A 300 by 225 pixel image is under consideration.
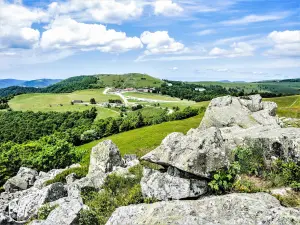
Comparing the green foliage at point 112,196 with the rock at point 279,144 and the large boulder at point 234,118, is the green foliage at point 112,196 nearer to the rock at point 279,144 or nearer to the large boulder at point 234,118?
the rock at point 279,144

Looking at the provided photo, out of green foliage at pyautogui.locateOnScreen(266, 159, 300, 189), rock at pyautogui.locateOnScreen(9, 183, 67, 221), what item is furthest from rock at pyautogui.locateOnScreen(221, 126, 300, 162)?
rock at pyautogui.locateOnScreen(9, 183, 67, 221)

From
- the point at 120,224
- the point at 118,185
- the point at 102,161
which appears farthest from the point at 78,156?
the point at 120,224

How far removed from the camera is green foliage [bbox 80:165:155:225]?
59.5ft

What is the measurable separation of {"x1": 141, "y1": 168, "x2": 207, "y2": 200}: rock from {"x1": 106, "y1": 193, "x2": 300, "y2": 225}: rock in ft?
8.52

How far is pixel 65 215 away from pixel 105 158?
1529cm

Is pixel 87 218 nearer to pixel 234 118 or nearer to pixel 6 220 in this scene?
pixel 6 220

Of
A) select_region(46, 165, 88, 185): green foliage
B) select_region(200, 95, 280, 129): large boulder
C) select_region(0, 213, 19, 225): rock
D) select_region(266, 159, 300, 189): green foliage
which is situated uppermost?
select_region(200, 95, 280, 129): large boulder

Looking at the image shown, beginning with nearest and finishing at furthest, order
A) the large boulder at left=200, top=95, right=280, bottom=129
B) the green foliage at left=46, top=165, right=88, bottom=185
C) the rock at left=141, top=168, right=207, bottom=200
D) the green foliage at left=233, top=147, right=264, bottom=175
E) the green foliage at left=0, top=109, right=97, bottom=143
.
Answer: the rock at left=141, top=168, right=207, bottom=200
the green foliage at left=233, top=147, right=264, bottom=175
the green foliage at left=46, top=165, right=88, bottom=185
the large boulder at left=200, top=95, right=280, bottom=129
the green foliage at left=0, top=109, right=97, bottom=143

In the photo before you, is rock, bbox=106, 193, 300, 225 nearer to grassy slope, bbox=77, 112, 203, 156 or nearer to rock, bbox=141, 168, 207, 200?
rock, bbox=141, 168, 207, 200

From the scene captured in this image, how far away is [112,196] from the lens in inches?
861

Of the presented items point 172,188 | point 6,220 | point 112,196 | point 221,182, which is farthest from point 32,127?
point 221,182

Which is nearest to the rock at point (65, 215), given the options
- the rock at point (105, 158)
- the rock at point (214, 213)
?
the rock at point (214, 213)

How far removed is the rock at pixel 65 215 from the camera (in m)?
16.9

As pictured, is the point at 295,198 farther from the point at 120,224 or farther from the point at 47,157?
the point at 47,157
